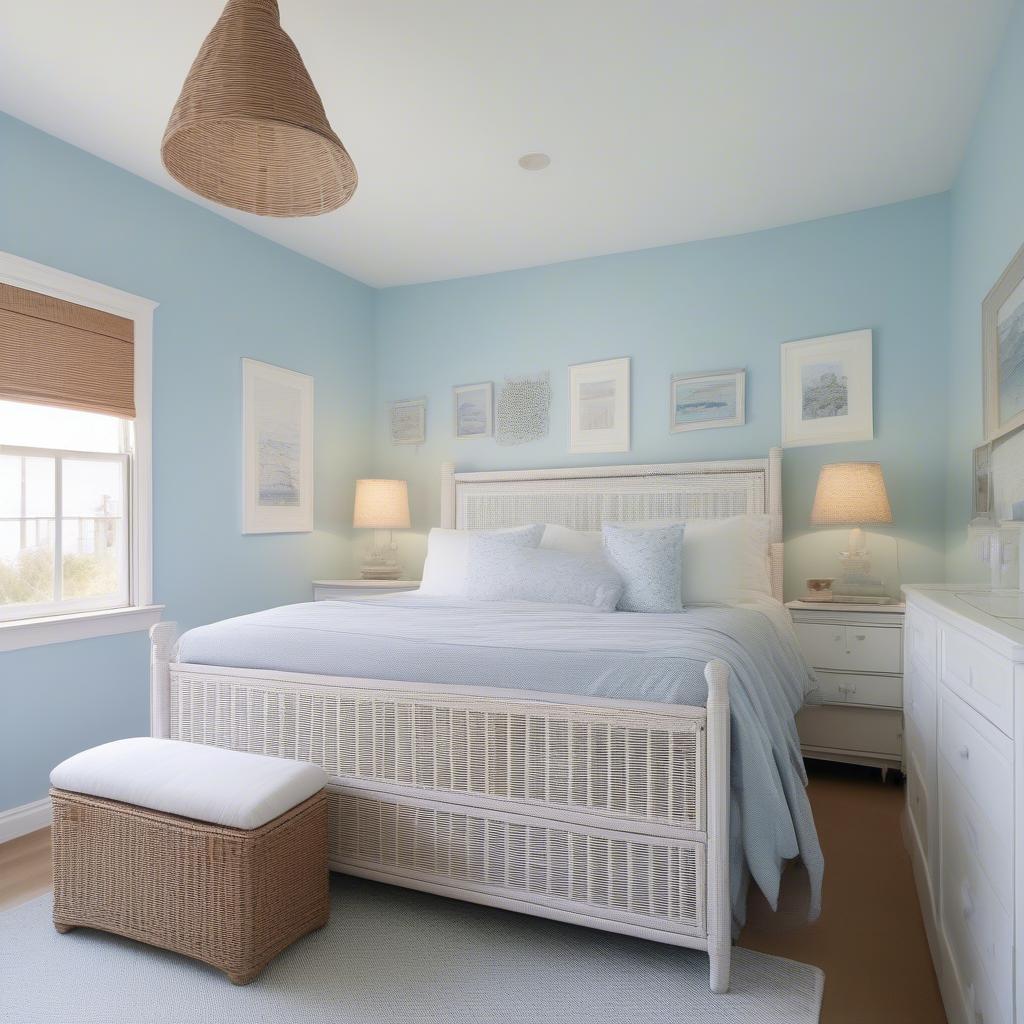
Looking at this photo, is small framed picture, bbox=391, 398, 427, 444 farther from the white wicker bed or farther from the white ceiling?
the white wicker bed

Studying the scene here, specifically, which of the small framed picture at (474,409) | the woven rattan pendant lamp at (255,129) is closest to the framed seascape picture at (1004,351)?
the woven rattan pendant lamp at (255,129)

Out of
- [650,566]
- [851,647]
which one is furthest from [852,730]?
[650,566]

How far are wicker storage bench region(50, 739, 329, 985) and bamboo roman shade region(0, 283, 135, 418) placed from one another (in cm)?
157

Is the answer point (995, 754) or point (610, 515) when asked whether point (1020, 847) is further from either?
point (610, 515)

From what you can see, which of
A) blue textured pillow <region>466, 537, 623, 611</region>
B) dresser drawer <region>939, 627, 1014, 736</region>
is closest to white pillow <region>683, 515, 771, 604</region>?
blue textured pillow <region>466, 537, 623, 611</region>

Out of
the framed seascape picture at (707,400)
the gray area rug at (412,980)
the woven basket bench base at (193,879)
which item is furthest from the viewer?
the framed seascape picture at (707,400)

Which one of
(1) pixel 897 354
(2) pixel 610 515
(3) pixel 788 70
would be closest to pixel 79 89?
(3) pixel 788 70

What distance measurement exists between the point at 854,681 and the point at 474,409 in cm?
268

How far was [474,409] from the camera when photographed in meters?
4.86

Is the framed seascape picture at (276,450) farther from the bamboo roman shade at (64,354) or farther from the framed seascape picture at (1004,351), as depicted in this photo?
the framed seascape picture at (1004,351)

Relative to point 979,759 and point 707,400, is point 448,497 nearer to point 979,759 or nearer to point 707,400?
point 707,400

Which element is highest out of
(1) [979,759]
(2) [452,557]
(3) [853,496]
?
(3) [853,496]

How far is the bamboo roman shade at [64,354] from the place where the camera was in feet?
9.57

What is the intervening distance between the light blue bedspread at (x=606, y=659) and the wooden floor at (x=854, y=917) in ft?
0.68
